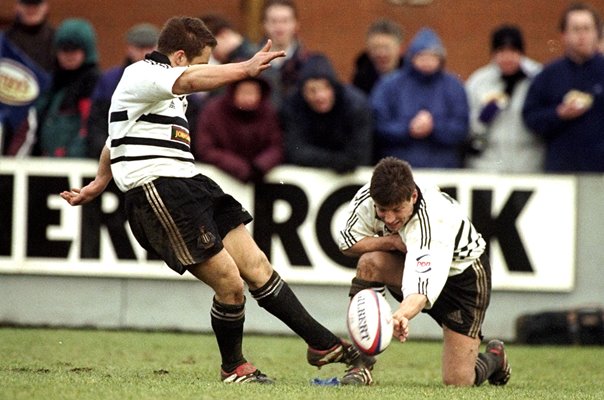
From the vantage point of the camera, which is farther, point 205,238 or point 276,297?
point 276,297

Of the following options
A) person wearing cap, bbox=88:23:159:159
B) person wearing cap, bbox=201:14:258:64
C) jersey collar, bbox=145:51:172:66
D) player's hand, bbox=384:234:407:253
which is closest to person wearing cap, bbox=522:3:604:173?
person wearing cap, bbox=201:14:258:64

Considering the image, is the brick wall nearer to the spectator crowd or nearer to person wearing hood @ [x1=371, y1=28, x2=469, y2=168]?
the spectator crowd

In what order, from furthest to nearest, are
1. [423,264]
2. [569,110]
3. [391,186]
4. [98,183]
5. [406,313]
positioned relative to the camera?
[569,110] < [98,183] < [423,264] < [391,186] < [406,313]

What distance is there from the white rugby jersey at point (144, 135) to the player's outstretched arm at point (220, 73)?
0.36m

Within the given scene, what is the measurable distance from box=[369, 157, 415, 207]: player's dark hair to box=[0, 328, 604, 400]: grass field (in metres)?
0.98

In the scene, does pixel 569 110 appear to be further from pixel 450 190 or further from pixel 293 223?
pixel 293 223

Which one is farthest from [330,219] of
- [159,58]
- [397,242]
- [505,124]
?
[159,58]

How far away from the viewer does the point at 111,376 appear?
7656 millimetres

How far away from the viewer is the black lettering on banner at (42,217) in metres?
11.4

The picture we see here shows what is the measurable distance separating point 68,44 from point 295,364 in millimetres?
4004

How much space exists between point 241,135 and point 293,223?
84cm

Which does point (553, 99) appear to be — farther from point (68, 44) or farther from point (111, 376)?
point (111, 376)

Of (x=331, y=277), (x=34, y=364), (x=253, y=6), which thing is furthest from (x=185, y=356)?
(x=253, y=6)

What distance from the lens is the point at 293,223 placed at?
11391 mm
